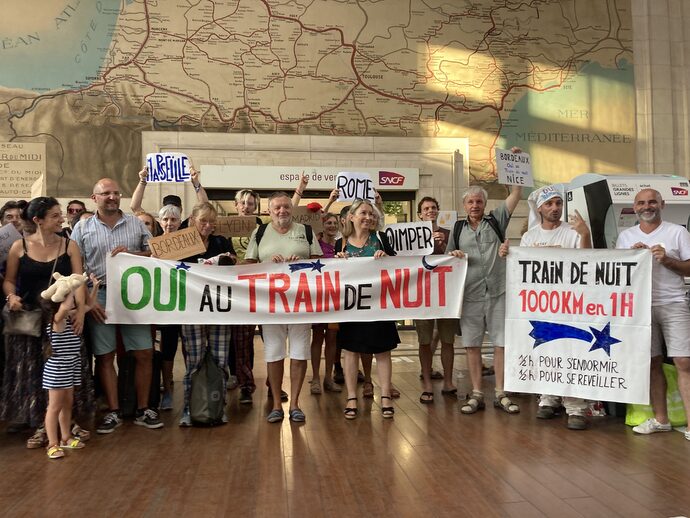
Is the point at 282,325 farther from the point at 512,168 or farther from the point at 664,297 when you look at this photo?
the point at 664,297

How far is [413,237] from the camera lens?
514 centimetres

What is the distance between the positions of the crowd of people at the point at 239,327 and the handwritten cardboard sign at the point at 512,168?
228 mm

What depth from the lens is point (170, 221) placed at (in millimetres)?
4598

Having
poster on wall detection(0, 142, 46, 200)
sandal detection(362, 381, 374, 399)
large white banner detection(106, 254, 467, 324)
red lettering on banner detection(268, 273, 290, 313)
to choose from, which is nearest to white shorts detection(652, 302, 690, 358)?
large white banner detection(106, 254, 467, 324)

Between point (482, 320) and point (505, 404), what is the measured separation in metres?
0.68

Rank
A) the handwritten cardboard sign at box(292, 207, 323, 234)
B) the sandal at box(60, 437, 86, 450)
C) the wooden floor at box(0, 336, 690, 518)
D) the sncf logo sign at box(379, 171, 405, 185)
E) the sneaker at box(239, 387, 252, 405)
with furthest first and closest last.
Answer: the sncf logo sign at box(379, 171, 405, 185), the handwritten cardboard sign at box(292, 207, 323, 234), the sneaker at box(239, 387, 252, 405), the sandal at box(60, 437, 86, 450), the wooden floor at box(0, 336, 690, 518)

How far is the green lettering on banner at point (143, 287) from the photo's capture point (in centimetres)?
418

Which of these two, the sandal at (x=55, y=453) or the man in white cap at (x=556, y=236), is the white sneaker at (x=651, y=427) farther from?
the sandal at (x=55, y=453)

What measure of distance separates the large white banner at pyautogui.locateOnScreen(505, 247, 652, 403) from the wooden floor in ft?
1.09

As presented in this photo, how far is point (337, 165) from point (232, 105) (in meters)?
2.14

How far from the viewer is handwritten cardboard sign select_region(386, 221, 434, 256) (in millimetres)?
5047

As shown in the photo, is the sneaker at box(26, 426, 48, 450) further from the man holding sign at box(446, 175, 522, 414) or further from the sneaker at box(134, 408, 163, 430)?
the man holding sign at box(446, 175, 522, 414)

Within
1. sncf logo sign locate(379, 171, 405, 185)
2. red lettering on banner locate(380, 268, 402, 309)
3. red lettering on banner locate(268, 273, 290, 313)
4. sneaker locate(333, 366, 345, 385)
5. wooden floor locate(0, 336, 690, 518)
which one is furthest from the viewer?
sncf logo sign locate(379, 171, 405, 185)

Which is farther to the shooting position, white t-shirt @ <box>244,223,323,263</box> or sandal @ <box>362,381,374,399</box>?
sandal @ <box>362,381,374,399</box>
